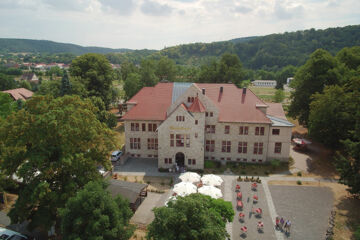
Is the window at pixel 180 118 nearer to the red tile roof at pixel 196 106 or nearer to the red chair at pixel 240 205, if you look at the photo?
the red tile roof at pixel 196 106

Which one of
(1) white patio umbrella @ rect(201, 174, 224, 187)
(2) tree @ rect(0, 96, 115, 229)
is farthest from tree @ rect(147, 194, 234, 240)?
(1) white patio umbrella @ rect(201, 174, 224, 187)

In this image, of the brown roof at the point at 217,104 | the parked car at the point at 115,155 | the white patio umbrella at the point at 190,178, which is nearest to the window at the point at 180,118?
the brown roof at the point at 217,104

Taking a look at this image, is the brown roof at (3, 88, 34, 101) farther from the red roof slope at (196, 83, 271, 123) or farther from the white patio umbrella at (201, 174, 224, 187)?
the white patio umbrella at (201, 174, 224, 187)

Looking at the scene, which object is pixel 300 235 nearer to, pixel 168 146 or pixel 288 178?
pixel 288 178

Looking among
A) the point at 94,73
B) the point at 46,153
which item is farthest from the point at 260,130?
the point at 94,73

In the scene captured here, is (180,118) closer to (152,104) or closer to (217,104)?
(152,104)

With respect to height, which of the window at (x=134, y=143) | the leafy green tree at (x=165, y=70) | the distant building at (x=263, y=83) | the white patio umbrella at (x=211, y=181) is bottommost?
the distant building at (x=263, y=83)

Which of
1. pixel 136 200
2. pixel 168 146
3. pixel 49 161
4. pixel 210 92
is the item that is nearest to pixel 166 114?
pixel 168 146
